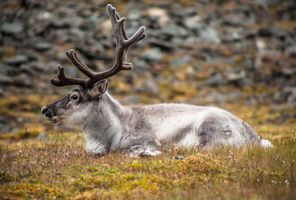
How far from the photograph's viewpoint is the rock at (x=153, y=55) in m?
48.4

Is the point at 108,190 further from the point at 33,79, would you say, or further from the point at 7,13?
the point at 7,13

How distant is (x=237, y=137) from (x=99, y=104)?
3416 mm

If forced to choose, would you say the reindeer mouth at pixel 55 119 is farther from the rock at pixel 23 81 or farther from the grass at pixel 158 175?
the rock at pixel 23 81

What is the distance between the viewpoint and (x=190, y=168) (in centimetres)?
1188

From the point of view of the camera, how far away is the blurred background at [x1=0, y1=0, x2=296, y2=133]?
1603 inches

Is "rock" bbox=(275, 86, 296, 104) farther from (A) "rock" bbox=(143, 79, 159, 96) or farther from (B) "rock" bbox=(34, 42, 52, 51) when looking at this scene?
(B) "rock" bbox=(34, 42, 52, 51)

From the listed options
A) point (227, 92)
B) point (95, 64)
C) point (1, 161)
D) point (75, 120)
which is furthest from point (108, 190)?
point (95, 64)

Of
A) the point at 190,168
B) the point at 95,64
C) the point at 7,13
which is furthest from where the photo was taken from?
the point at 7,13

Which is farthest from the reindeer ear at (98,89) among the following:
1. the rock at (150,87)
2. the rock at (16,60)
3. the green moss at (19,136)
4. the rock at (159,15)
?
the rock at (159,15)

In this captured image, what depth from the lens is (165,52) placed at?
164 feet

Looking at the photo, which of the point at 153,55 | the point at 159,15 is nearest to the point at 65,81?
the point at 153,55

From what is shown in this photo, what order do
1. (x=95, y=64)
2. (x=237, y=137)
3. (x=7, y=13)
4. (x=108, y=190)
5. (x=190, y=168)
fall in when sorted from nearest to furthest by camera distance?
(x=108, y=190) < (x=190, y=168) < (x=237, y=137) < (x=95, y=64) < (x=7, y=13)

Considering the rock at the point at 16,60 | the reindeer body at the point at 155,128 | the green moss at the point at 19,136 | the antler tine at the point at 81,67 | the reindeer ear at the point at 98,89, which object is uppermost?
the antler tine at the point at 81,67

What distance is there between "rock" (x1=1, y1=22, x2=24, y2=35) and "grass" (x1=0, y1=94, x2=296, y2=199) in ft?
122
